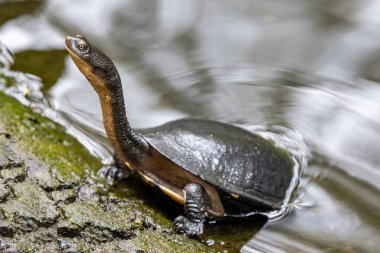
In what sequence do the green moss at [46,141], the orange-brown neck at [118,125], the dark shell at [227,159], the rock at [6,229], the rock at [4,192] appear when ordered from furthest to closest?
the green moss at [46,141] → the dark shell at [227,159] → the orange-brown neck at [118,125] → the rock at [4,192] → the rock at [6,229]

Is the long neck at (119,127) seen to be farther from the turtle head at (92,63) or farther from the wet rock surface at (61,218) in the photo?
the wet rock surface at (61,218)

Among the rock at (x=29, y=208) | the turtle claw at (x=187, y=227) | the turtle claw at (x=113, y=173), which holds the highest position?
the turtle claw at (x=113, y=173)

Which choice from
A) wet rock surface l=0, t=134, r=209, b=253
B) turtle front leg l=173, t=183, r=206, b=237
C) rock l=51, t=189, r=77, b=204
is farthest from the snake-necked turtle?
rock l=51, t=189, r=77, b=204

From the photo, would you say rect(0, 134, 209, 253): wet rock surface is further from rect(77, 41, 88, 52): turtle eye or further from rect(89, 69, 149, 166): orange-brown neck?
rect(77, 41, 88, 52): turtle eye

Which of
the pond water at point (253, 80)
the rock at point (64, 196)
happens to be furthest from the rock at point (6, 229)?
the pond water at point (253, 80)

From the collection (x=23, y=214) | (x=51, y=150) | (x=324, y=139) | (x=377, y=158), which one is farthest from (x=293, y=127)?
(x=23, y=214)

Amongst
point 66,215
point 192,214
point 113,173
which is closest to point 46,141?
point 113,173

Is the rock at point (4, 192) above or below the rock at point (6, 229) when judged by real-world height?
above

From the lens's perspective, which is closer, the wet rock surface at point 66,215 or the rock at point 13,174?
the wet rock surface at point 66,215
